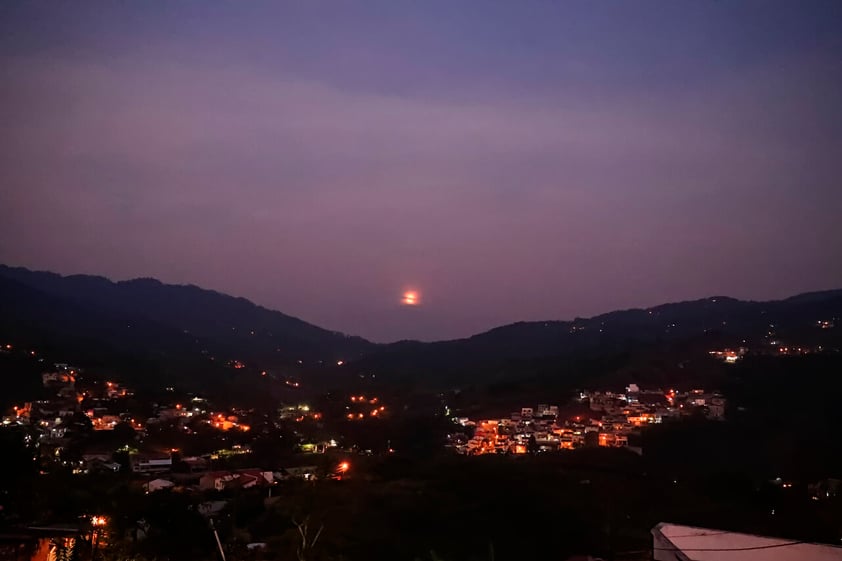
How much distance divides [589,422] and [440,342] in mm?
37361

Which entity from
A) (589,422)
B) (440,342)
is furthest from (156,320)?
(589,422)

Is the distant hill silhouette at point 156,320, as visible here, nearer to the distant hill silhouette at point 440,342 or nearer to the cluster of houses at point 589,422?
the distant hill silhouette at point 440,342

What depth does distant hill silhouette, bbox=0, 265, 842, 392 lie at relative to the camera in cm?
4859

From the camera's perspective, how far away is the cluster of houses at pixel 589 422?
32375mm

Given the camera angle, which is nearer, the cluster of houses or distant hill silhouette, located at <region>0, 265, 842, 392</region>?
the cluster of houses

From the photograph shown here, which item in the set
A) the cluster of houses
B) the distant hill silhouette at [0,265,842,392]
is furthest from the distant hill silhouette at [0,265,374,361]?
the cluster of houses

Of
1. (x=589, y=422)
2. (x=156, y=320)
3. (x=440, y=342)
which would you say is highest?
(x=156, y=320)

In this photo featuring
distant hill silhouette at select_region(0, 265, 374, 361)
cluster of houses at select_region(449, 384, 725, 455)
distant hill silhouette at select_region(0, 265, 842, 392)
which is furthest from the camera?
distant hill silhouette at select_region(0, 265, 374, 361)

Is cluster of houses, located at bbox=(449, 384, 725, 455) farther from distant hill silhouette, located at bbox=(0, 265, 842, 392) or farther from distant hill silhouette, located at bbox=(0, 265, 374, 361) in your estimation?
distant hill silhouette, located at bbox=(0, 265, 374, 361)

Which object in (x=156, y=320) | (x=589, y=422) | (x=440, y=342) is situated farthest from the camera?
(x=156, y=320)

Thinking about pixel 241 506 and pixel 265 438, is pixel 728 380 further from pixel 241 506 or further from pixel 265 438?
pixel 241 506

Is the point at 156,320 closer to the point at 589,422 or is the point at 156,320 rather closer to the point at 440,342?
the point at 440,342

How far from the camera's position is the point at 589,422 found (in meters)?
35.4

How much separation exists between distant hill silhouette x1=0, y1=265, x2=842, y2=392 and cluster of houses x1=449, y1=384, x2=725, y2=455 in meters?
10.9
